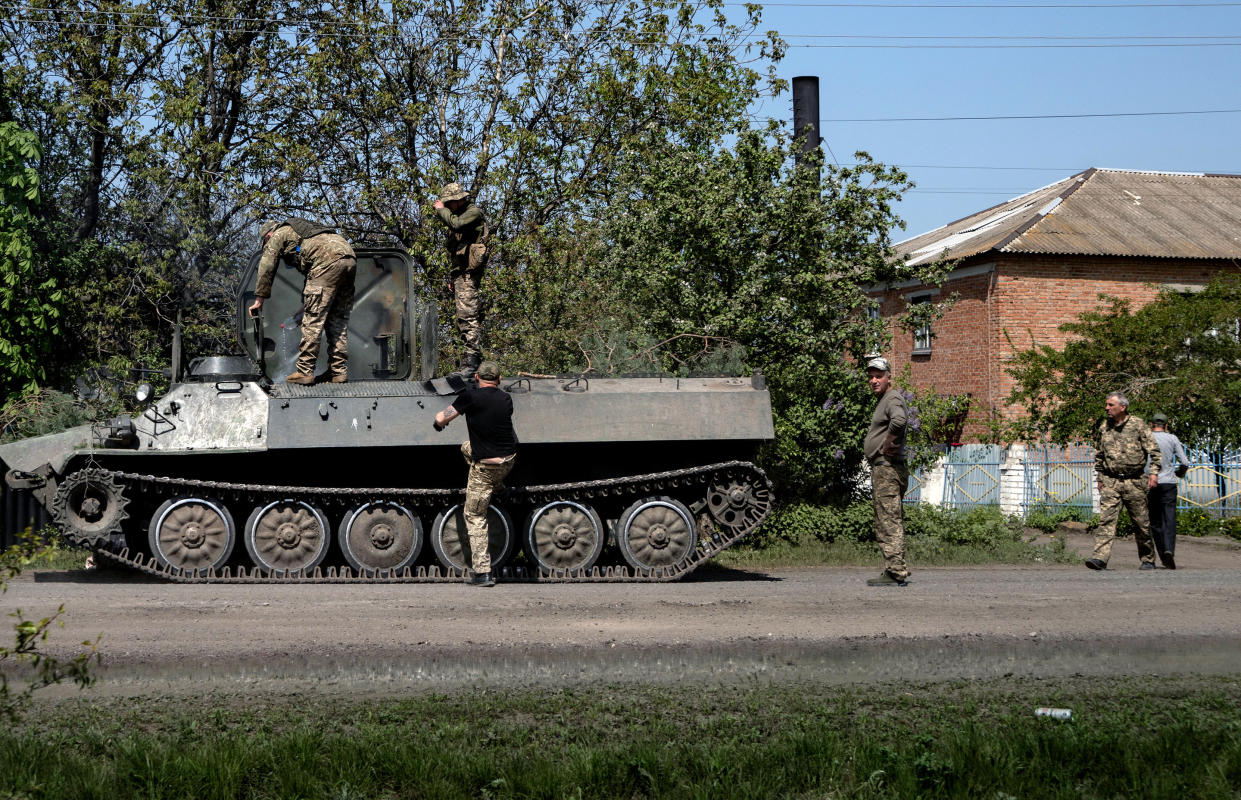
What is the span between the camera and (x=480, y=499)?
10953 millimetres

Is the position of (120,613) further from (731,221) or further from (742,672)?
(731,221)

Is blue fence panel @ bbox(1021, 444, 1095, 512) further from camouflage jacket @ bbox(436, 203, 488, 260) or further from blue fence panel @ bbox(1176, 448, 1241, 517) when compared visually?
camouflage jacket @ bbox(436, 203, 488, 260)

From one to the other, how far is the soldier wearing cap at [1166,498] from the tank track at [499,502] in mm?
5349

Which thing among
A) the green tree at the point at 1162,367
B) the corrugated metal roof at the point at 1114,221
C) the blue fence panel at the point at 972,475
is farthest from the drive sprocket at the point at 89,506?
the corrugated metal roof at the point at 1114,221

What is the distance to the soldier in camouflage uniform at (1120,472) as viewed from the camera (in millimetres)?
13156

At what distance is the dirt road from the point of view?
276 inches

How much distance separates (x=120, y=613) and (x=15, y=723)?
3.21 meters

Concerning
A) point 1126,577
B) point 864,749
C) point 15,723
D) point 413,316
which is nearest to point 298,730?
point 15,723

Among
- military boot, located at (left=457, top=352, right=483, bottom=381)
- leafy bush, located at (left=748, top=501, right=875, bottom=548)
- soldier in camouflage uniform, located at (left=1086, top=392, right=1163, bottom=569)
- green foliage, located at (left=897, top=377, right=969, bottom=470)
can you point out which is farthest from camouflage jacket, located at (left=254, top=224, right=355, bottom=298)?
green foliage, located at (left=897, top=377, right=969, bottom=470)

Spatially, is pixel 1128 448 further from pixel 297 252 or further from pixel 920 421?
pixel 297 252

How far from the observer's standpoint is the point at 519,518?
11.8m

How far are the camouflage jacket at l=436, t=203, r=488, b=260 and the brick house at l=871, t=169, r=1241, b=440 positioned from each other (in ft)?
53.9

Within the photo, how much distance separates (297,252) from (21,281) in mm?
10005

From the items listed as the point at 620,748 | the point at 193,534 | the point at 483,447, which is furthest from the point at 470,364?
the point at 620,748
